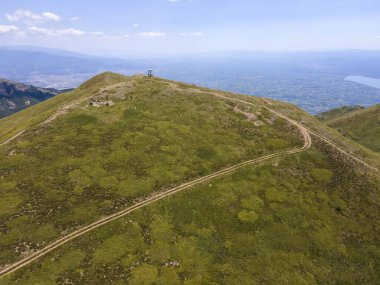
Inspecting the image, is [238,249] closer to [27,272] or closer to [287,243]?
[287,243]

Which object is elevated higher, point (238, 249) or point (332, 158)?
point (332, 158)

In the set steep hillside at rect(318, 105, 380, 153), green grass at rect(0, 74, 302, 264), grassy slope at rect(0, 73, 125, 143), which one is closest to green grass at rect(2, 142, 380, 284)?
green grass at rect(0, 74, 302, 264)

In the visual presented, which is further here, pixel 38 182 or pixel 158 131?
pixel 158 131

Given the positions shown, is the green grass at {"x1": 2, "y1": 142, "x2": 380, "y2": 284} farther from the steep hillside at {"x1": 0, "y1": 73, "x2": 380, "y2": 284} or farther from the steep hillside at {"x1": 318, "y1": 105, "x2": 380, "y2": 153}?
the steep hillside at {"x1": 318, "y1": 105, "x2": 380, "y2": 153}

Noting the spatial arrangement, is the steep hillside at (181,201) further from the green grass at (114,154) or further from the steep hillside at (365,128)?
the steep hillside at (365,128)

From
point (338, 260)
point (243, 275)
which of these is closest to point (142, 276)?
point (243, 275)

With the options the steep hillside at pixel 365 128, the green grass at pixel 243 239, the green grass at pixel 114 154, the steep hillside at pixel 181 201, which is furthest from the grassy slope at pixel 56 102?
the steep hillside at pixel 365 128

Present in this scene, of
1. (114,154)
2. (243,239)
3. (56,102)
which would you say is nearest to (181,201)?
(243,239)

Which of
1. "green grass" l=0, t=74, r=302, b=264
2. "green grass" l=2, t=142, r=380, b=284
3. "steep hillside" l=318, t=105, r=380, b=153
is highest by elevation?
"green grass" l=0, t=74, r=302, b=264

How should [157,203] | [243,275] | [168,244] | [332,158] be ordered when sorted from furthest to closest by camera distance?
1. [332,158]
2. [157,203]
3. [168,244]
4. [243,275]
